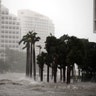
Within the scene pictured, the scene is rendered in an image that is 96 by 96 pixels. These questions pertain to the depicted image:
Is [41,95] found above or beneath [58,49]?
beneath

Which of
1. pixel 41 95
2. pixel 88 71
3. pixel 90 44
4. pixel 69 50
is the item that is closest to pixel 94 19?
pixel 90 44

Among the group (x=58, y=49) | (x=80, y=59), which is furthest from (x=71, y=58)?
(x=58, y=49)

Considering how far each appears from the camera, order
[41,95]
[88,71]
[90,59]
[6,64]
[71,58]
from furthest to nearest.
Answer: [6,64] → [88,71] → [90,59] → [71,58] → [41,95]

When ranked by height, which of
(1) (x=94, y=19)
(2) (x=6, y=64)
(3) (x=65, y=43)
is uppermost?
(1) (x=94, y=19)

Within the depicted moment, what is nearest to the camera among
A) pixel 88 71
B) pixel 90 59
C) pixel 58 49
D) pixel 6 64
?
pixel 58 49

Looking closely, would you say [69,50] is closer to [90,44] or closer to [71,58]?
[71,58]

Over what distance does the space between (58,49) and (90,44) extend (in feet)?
51.6

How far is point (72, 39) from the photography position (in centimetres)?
7456

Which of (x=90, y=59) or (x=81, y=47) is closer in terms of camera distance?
(x=81, y=47)

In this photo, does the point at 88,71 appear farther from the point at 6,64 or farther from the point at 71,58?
the point at 6,64

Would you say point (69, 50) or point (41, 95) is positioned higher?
point (69, 50)

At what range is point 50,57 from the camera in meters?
81.5

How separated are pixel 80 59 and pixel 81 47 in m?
3.82

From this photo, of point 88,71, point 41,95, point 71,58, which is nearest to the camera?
point 41,95
